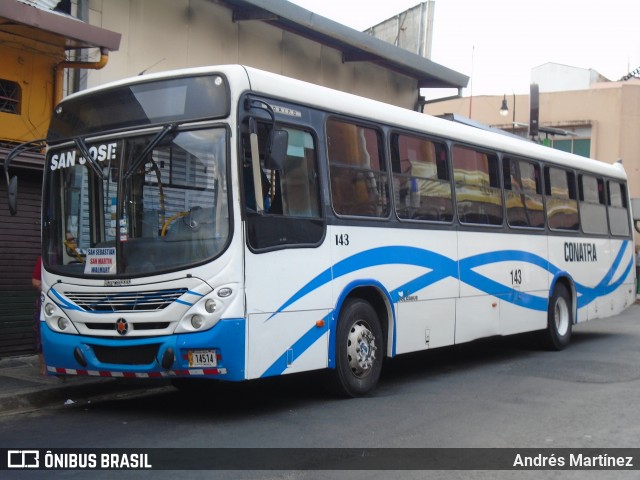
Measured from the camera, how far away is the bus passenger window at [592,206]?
15156 mm

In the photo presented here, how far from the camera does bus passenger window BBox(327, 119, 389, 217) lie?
914 cm

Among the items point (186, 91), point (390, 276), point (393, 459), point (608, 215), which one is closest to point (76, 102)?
point (186, 91)

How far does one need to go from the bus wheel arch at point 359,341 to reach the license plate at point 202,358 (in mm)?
1618

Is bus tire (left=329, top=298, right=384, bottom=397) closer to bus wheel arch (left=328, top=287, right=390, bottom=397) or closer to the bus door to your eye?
bus wheel arch (left=328, top=287, right=390, bottom=397)

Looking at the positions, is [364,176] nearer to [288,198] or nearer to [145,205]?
[288,198]

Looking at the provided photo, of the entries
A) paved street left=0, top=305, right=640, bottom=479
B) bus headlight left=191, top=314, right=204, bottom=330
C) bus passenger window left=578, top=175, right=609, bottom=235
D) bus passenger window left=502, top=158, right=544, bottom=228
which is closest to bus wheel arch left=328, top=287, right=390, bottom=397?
paved street left=0, top=305, right=640, bottom=479

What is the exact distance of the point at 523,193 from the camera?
1309 cm

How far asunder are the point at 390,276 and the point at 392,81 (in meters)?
10.9

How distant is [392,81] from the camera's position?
19.8m

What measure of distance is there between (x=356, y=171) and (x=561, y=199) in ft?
20.0

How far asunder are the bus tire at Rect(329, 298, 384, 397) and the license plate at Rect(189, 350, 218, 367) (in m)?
1.68

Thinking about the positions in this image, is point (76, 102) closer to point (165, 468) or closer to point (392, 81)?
point (165, 468)

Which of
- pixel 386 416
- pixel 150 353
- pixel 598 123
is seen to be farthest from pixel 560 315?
pixel 598 123

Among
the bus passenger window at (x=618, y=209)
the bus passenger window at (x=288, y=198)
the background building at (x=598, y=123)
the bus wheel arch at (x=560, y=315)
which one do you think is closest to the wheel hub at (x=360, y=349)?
the bus passenger window at (x=288, y=198)
